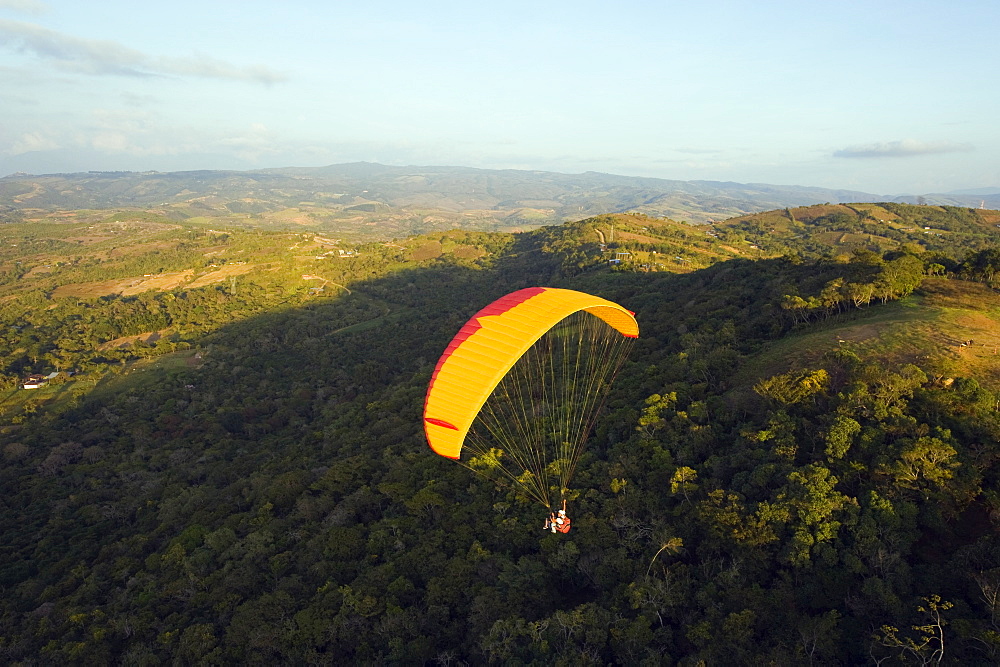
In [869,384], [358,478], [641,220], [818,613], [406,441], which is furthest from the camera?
[641,220]

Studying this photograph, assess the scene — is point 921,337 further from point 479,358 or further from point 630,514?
point 479,358

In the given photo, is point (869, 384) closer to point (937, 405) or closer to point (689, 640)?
point (937, 405)

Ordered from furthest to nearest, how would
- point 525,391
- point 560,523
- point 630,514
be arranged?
1. point 525,391
2. point 630,514
3. point 560,523

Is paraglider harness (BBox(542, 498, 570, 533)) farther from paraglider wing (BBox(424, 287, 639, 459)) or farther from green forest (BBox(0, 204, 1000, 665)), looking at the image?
paraglider wing (BBox(424, 287, 639, 459))

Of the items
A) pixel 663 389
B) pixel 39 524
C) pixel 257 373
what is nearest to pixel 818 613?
pixel 663 389

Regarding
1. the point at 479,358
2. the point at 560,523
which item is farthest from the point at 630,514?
the point at 479,358

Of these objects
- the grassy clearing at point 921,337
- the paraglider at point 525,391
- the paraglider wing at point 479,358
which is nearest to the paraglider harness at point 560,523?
the paraglider at point 525,391
